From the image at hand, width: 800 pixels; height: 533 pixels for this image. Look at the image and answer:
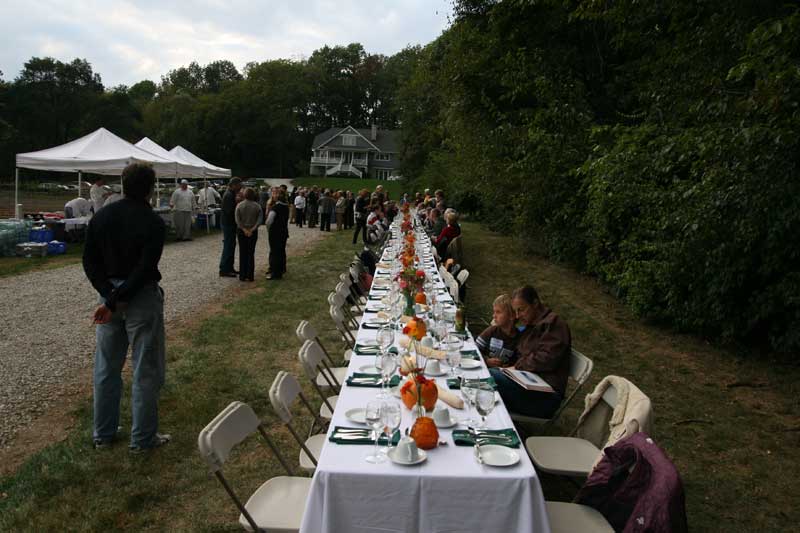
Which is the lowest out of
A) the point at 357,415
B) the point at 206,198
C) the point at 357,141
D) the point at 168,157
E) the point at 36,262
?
the point at 36,262

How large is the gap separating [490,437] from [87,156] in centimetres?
1435

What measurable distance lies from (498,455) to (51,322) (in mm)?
7129

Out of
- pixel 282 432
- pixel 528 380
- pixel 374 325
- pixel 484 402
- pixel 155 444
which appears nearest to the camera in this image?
pixel 484 402

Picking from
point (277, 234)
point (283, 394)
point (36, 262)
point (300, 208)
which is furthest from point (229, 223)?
point (300, 208)

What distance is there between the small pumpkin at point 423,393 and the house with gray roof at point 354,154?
70049 millimetres

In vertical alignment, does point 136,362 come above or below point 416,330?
below

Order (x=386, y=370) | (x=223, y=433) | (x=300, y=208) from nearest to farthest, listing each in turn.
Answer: (x=223, y=433) → (x=386, y=370) → (x=300, y=208)

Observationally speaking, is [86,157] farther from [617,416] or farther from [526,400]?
[617,416]

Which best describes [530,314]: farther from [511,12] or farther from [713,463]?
[511,12]

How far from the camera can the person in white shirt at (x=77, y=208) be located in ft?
47.2

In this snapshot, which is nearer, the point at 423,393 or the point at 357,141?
the point at 423,393

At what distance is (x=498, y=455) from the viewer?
2541 millimetres

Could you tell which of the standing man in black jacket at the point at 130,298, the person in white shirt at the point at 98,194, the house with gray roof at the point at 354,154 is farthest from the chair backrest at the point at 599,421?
the house with gray roof at the point at 354,154

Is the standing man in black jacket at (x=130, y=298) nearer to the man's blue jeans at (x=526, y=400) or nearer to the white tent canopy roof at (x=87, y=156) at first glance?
the man's blue jeans at (x=526, y=400)
